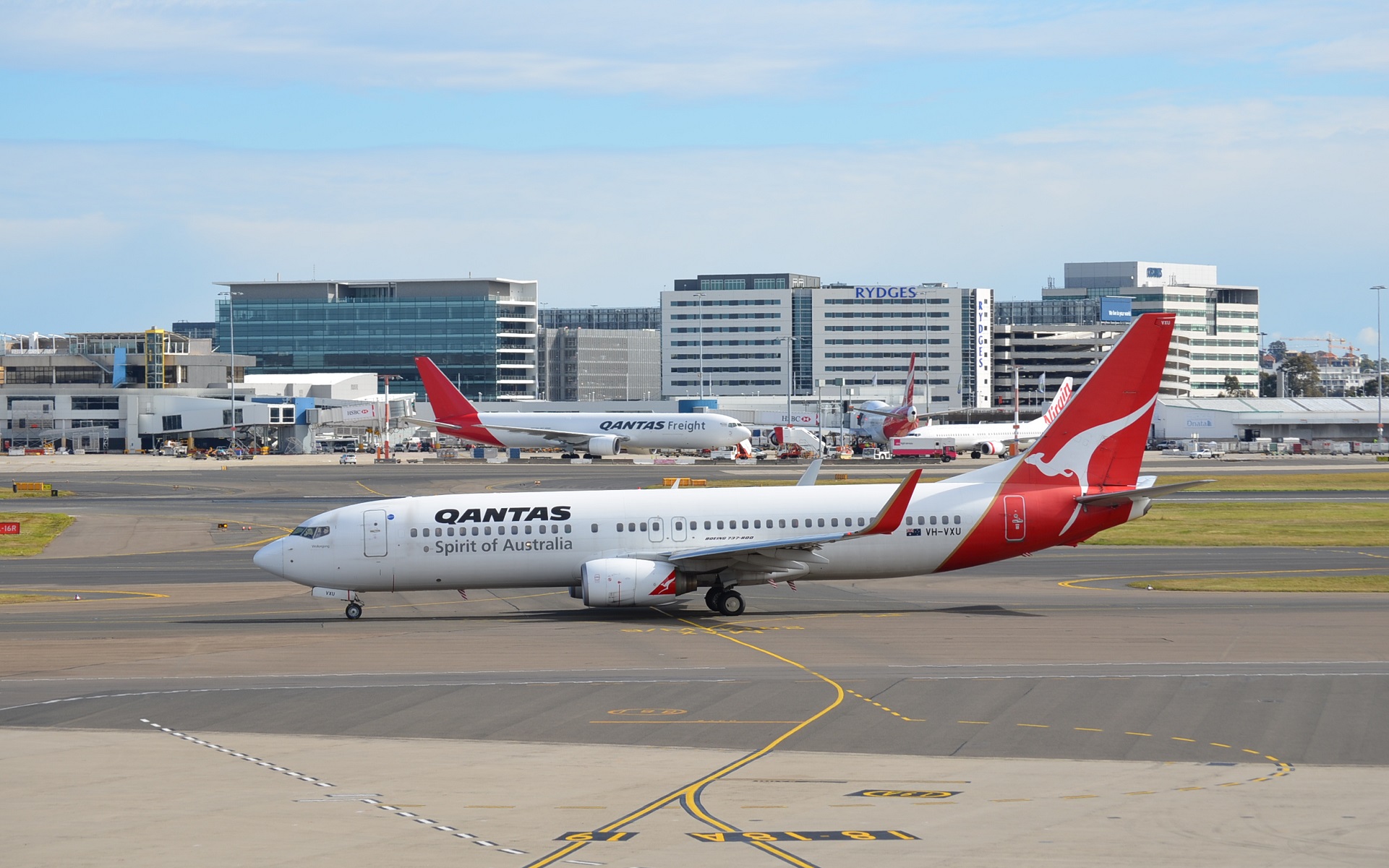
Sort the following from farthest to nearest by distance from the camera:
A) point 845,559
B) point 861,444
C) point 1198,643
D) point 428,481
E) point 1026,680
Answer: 1. point 861,444
2. point 428,481
3. point 845,559
4. point 1198,643
5. point 1026,680

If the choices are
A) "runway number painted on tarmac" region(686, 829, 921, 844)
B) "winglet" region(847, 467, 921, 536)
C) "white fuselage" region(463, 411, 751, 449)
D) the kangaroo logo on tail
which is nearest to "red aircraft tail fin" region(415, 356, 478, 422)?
"white fuselage" region(463, 411, 751, 449)

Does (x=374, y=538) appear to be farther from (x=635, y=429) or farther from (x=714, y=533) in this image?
(x=635, y=429)

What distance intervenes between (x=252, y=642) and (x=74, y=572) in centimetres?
2229

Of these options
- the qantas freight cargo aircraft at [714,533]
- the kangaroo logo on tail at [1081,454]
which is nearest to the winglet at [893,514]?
the qantas freight cargo aircraft at [714,533]

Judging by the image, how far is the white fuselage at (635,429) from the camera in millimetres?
137000

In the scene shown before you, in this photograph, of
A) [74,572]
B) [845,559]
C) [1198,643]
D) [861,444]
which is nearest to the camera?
[1198,643]

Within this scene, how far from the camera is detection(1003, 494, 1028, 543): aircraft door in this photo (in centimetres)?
4019

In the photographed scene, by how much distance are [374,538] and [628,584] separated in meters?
8.07

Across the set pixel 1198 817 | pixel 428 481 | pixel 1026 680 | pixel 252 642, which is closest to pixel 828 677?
pixel 1026 680

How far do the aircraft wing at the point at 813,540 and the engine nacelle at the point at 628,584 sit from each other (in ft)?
2.30

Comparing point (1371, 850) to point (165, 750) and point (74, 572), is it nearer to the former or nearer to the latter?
point (165, 750)

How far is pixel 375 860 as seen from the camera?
16297mm

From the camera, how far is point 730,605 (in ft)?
130

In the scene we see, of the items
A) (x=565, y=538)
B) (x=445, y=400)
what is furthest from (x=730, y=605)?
(x=445, y=400)
